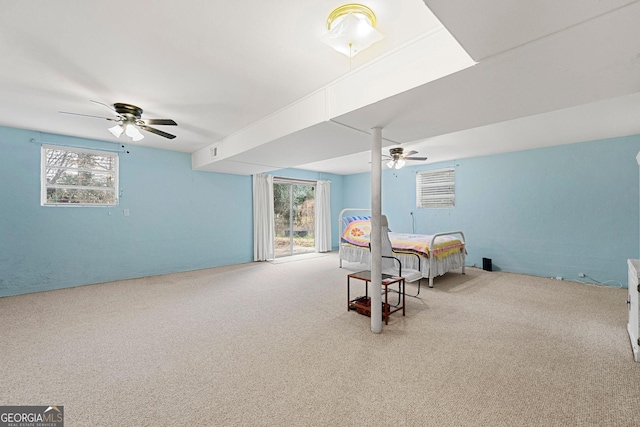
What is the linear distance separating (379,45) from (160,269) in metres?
5.29

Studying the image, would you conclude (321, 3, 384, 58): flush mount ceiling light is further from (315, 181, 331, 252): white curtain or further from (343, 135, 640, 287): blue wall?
(315, 181, 331, 252): white curtain

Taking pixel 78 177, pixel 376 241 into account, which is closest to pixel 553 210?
pixel 376 241

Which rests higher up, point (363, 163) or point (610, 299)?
point (363, 163)

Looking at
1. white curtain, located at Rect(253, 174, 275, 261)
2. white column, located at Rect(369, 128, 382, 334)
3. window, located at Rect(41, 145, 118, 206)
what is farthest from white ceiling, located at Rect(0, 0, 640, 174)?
white curtain, located at Rect(253, 174, 275, 261)

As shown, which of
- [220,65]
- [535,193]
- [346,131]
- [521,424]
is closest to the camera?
[521,424]

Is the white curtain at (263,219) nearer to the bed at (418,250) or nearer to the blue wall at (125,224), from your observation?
the blue wall at (125,224)

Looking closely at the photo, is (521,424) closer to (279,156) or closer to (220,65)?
(220,65)

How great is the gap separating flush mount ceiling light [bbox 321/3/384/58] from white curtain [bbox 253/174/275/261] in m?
4.80

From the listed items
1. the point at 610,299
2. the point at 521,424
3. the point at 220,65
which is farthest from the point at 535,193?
the point at 220,65

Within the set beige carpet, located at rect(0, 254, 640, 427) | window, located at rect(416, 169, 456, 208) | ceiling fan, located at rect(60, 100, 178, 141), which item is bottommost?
beige carpet, located at rect(0, 254, 640, 427)

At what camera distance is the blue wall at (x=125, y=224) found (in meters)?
3.84

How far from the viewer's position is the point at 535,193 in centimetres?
488

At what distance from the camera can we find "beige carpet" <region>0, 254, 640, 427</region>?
1598 millimetres

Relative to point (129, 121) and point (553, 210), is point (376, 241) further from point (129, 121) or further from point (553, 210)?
point (553, 210)
